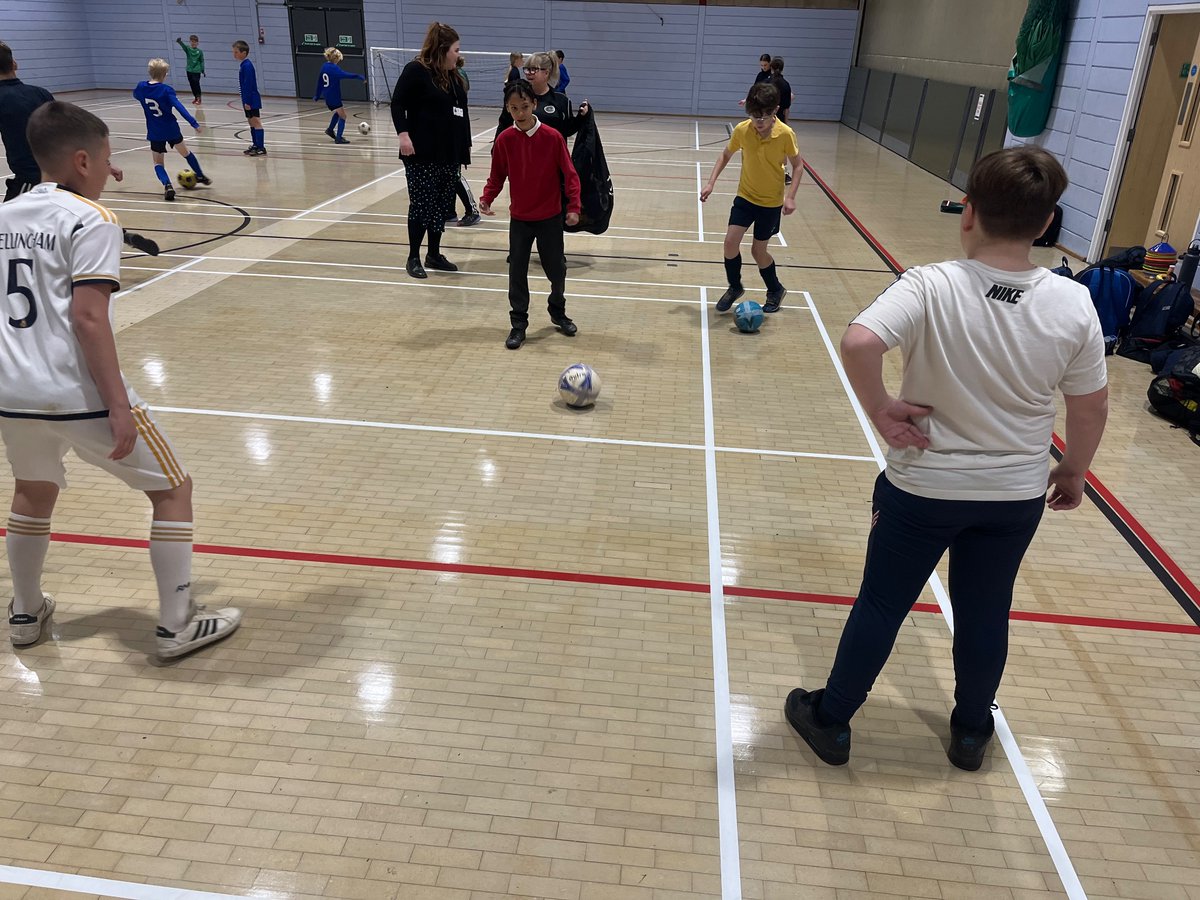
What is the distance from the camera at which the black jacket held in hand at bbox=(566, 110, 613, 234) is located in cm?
763

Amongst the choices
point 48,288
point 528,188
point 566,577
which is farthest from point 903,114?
point 48,288

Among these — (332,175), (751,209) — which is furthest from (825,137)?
(751,209)

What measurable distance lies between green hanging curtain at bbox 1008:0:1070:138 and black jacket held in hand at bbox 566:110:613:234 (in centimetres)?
639

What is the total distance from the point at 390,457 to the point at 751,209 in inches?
143

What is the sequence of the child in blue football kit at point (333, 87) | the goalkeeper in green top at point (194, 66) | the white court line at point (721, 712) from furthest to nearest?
1. the goalkeeper in green top at point (194, 66)
2. the child in blue football kit at point (333, 87)
3. the white court line at point (721, 712)

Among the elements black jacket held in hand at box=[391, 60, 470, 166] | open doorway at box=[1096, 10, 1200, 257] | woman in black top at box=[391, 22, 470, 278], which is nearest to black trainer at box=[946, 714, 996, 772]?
woman in black top at box=[391, 22, 470, 278]

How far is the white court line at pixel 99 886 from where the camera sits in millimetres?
2162

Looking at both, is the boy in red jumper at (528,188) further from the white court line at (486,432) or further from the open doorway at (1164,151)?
the open doorway at (1164,151)

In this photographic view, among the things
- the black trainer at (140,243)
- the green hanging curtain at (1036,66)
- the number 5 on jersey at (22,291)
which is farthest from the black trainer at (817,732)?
the green hanging curtain at (1036,66)

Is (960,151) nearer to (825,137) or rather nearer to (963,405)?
(825,137)

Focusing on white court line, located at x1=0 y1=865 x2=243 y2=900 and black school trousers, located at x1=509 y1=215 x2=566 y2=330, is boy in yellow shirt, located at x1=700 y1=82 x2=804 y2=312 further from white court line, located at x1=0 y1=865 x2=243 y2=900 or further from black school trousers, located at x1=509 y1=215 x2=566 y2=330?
white court line, located at x1=0 y1=865 x2=243 y2=900

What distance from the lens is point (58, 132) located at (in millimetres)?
2479

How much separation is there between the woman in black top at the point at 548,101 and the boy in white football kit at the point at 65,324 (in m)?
4.72

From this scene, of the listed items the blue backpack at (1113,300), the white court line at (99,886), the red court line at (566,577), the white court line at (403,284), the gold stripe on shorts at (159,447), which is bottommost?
the white court line at (99,886)
